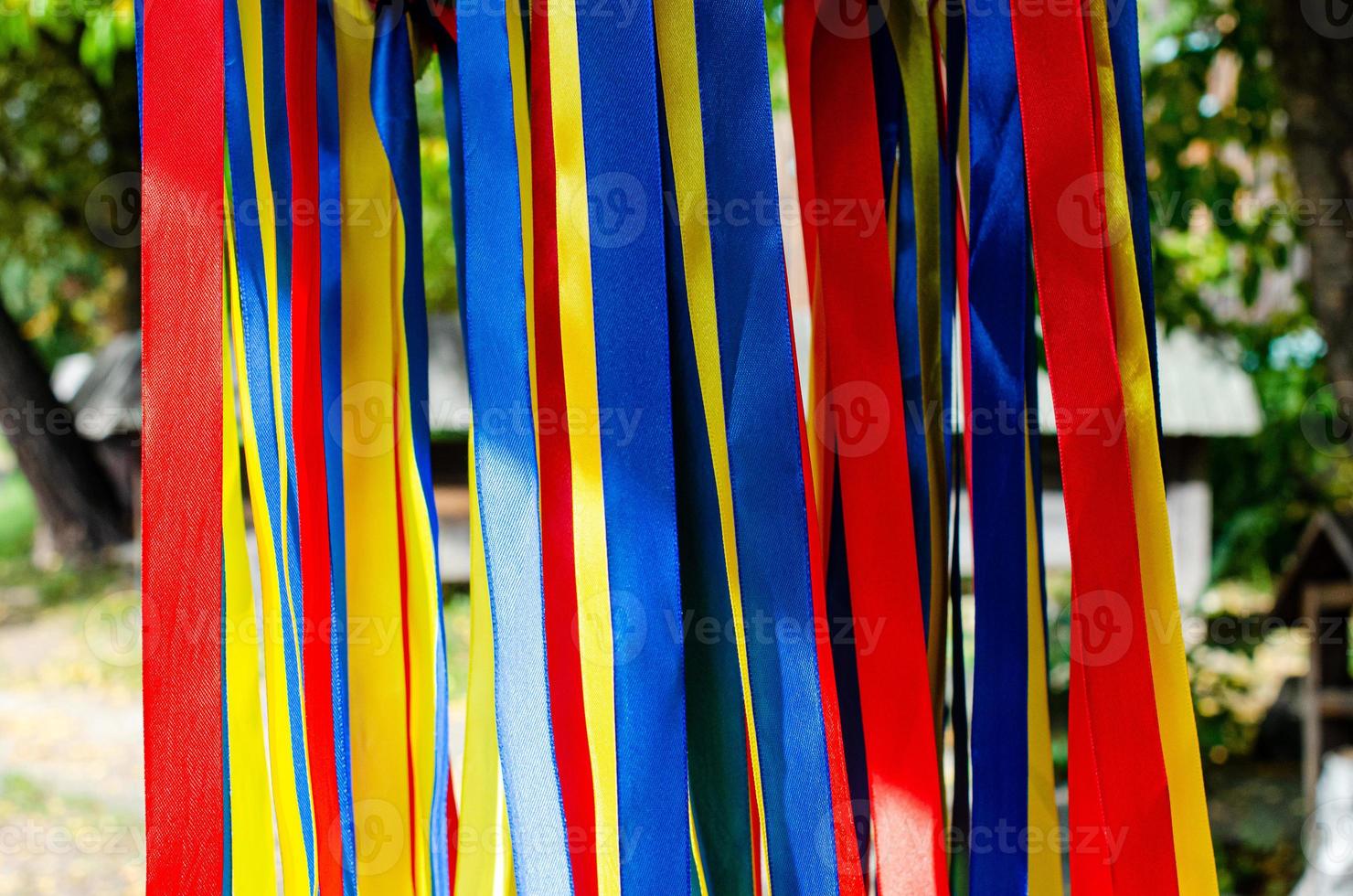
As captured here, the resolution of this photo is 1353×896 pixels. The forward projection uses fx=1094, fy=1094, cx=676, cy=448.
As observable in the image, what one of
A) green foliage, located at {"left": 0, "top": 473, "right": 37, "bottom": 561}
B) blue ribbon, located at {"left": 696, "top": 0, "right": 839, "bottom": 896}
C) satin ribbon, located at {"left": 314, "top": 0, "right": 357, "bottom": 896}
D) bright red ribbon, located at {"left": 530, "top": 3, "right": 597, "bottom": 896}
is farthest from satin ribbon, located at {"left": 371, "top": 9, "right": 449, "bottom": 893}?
green foliage, located at {"left": 0, "top": 473, "right": 37, "bottom": 561}

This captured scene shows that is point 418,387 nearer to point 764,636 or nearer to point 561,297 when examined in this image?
point 561,297

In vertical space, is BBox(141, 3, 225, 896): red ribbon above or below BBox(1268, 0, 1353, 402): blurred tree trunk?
below

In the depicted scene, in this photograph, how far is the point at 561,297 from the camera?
30.2 inches

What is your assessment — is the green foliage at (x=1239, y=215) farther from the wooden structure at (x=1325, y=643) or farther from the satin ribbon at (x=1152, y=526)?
the satin ribbon at (x=1152, y=526)

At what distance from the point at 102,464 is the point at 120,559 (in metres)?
0.69

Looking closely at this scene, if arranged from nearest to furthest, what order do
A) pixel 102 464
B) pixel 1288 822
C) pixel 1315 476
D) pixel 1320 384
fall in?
pixel 1320 384 < pixel 1288 822 < pixel 1315 476 < pixel 102 464

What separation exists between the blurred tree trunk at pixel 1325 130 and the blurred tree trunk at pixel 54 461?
6.78 meters

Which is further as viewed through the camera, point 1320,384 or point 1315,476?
point 1315,476

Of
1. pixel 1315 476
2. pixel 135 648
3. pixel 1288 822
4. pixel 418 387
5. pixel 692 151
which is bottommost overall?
pixel 1288 822

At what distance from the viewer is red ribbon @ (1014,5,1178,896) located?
785 mm

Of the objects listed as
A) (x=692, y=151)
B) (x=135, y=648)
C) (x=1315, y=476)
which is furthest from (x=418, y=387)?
(x=135, y=648)

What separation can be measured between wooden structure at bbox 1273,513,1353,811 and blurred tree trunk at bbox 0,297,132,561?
6745 mm

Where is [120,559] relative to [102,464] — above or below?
below

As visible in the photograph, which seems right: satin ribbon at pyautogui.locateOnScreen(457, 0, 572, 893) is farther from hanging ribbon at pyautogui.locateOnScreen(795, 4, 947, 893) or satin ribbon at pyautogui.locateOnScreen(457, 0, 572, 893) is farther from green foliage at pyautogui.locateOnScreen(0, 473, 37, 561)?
green foliage at pyautogui.locateOnScreen(0, 473, 37, 561)
